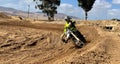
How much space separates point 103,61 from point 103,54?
80.5 inches

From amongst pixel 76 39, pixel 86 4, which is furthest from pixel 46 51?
pixel 86 4

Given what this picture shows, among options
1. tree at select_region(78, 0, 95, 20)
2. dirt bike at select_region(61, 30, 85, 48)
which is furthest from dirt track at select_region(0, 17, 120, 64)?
tree at select_region(78, 0, 95, 20)

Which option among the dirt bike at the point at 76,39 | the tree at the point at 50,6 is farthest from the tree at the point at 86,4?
the dirt bike at the point at 76,39

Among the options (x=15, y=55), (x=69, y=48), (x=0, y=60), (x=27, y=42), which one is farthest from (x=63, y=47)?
(x=0, y=60)

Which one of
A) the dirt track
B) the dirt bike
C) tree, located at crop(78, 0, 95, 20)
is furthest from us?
tree, located at crop(78, 0, 95, 20)

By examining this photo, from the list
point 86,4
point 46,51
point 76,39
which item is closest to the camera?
point 46,51

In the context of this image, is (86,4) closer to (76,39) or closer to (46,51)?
(76,39)

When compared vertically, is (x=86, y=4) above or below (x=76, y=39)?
below

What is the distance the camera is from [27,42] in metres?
20.9

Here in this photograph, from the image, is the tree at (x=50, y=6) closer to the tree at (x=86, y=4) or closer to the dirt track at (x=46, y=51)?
the tree at (x=86, y=4)

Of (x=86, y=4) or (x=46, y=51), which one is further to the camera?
(x=86, y=4)

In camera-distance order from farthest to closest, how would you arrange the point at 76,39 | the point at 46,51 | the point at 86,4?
the point at 86,4 → the point at 76,39 → the point at 46,51

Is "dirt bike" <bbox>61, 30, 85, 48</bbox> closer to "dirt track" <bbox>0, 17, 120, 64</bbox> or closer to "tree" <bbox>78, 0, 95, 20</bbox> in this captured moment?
"dirt track" <bbox>0, 17, 120, 64</bbox>

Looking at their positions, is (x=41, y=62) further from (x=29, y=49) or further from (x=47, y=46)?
(x=47, y=46)
